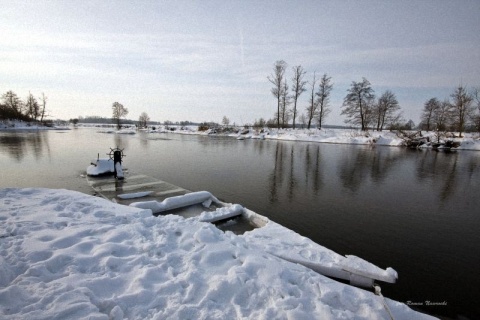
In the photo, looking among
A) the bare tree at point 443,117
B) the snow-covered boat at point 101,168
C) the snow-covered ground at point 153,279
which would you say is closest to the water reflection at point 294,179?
the snow-covered ground at point 153,279

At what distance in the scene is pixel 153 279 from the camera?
3285 millimetres

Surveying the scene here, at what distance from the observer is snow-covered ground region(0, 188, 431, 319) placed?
2.74 m

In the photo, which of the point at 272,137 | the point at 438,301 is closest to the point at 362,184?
the point at 438,301

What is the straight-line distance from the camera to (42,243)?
3877 mm

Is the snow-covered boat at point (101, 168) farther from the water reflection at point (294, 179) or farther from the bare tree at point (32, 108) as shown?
the bare tree at point (32, 108)

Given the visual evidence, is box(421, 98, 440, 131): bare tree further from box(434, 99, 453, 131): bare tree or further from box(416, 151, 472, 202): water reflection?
box(416, 151, 472, 202): water reflection

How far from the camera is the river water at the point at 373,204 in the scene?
474cm

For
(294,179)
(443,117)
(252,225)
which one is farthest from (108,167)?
(443,117)

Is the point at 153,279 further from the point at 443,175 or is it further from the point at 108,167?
the point at 443,175

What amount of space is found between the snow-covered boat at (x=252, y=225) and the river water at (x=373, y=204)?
0.61 m

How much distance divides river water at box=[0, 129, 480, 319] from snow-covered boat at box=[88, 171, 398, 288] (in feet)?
1.99

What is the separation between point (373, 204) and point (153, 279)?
8.83 meters

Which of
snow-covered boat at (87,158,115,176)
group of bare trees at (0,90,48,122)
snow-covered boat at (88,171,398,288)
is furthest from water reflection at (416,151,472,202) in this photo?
group of bare trees at (0,90,48,122)

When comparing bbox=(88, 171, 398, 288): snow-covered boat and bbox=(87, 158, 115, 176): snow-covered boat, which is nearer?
bbox=(88, 171, 398, 288): snow-covered boat
